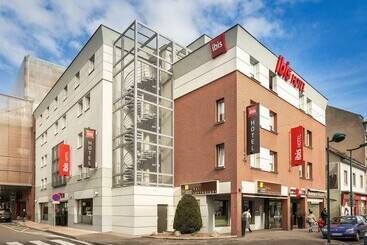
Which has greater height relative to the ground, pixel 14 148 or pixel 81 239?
pixel 14 148

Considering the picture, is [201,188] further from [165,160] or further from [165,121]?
[165,121]

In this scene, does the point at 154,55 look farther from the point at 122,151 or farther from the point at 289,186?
the point at 289,186

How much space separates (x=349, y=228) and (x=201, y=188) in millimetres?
8653

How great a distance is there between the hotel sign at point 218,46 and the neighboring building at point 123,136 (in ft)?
15.4

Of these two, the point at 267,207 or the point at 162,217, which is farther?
the point at 267,207

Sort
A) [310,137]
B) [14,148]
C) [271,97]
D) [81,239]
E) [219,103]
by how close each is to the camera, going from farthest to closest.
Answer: [14,148] < [310,137] < [271,97] < [219,103] < [81,239]

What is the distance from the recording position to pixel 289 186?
2986 cm

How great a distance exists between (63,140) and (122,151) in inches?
476

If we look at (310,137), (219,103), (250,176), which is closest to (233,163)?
(250,176)

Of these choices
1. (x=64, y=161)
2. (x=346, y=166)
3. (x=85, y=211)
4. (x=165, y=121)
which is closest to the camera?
(x=165, y=121)

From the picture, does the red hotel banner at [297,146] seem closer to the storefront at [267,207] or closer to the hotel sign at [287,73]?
the storefront at [267,207]

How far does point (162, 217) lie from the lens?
28.0 metres

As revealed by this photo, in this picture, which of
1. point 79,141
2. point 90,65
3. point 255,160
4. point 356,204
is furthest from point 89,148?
point 356,204

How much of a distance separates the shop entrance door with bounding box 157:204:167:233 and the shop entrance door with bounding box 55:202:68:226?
38.0ft
